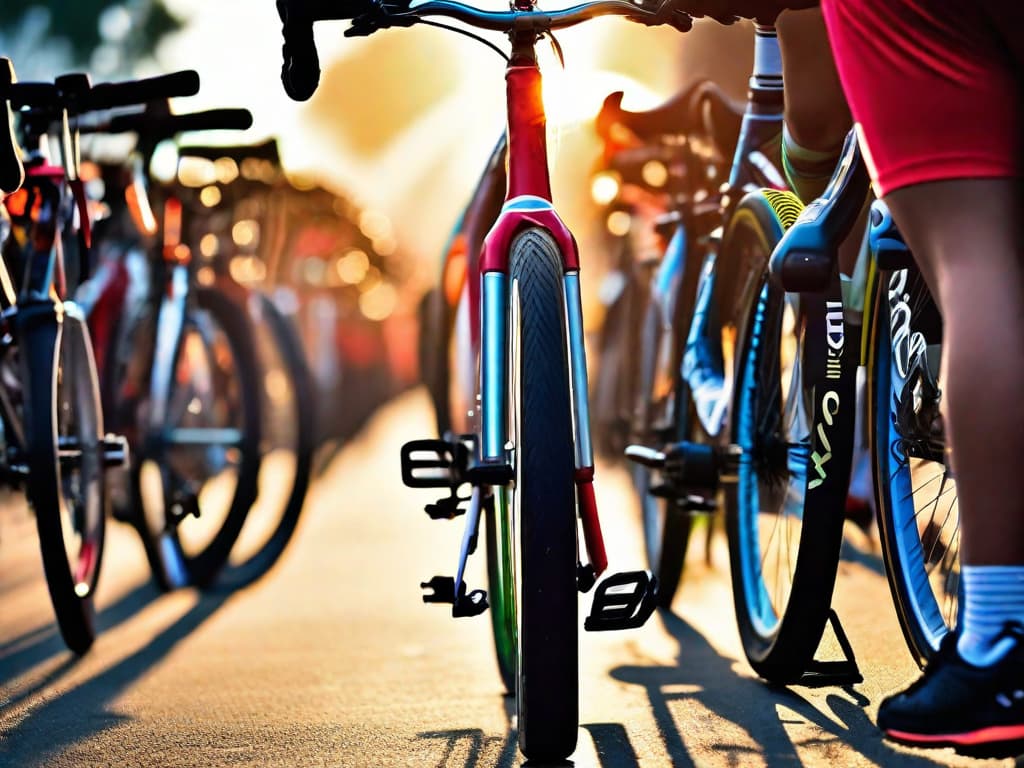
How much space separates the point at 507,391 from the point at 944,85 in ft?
3.31

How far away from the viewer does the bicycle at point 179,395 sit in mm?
5379

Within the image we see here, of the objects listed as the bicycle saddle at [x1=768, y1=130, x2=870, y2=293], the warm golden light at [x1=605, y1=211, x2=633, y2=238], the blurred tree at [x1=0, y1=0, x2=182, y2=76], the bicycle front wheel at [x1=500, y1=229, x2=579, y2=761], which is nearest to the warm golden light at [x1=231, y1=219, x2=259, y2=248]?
the warm golden light at [x1=605, y1=211, x2=633, y2=238]

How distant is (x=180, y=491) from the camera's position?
5348mm

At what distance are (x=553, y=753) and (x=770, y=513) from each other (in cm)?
118

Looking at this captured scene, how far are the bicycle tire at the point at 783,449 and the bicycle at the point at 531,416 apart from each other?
37 centimetres

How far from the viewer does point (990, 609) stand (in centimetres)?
202

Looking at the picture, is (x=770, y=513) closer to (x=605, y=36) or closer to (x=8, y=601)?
(x=605, y=36)

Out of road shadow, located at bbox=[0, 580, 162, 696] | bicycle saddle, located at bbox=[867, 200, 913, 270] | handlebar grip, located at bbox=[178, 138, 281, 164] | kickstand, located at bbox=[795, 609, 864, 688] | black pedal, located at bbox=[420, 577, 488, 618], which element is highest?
handlebar grip, located at bbox=[178, 138, 281, 164]

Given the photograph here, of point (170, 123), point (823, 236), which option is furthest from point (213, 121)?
point (823, 236)

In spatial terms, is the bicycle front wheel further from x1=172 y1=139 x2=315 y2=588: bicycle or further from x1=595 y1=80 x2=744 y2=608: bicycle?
x1=172 y1=139 x2=315 y2=588: bicycle

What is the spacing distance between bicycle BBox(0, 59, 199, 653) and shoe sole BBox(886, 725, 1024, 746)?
2490 mm

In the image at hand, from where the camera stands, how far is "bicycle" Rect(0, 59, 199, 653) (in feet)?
12.8

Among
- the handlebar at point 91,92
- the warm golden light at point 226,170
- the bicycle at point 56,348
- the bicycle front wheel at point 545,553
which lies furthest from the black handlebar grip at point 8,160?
the warm golden light at point 226,170

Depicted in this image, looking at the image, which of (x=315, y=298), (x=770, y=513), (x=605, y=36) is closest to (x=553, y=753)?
(x=770, y=513)
